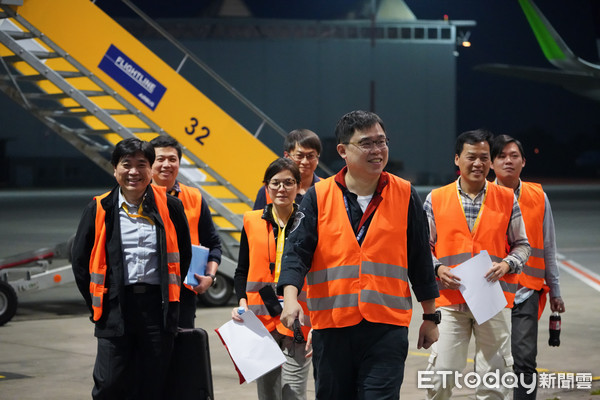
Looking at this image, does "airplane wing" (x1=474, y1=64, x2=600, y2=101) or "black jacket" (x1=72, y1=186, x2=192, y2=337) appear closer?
"black jacket" (x1=72, y1=186, x2=192, y2=337)

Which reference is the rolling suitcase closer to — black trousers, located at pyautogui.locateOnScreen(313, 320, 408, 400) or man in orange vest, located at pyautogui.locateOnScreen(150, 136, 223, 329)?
black trousers, located at pyautogui.locateOnScreen(313, 320, 408, 400)

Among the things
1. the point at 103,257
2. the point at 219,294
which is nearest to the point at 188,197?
the point at 103,257

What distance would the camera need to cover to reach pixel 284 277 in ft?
12.6

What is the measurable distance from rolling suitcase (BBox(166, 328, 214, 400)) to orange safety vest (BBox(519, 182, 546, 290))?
88.7 inches

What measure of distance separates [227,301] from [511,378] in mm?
6181

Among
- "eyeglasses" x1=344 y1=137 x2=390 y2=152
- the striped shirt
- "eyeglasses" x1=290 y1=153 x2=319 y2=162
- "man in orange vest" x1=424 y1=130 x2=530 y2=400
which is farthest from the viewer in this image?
"eyeglasses" x1=290 y1=153 x2=319 y2=162

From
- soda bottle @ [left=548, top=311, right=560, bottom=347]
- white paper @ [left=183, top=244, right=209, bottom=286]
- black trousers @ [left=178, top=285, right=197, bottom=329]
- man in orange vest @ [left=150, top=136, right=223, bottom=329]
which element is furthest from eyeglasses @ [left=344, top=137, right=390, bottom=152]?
soda bottle @ [left=548, top=311, right=560, bottom=347]

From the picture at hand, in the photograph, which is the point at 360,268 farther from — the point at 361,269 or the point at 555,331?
the point at 555,331

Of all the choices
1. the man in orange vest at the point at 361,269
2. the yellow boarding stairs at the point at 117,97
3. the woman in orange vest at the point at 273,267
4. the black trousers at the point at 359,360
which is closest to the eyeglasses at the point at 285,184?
the woman in orange vest at the point at 273,267

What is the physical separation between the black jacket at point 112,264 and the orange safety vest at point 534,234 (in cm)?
245

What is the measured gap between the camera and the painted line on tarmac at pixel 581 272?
1292cm

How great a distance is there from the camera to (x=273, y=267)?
5.09 meters

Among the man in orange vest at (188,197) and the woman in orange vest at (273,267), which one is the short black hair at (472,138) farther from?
the man in orange vest at (188,197)

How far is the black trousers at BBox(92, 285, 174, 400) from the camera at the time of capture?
14.7 ft
